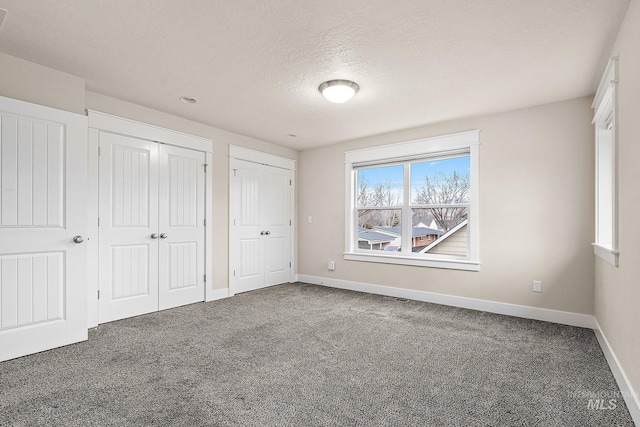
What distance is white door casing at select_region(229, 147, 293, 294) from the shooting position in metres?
4.91

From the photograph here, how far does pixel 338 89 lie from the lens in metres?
3.10

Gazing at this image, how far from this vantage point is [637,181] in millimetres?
1824

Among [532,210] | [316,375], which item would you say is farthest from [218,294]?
[532,210]

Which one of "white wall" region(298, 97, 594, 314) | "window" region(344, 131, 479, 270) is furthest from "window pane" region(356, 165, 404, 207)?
"white wall" region(298, 97, 594, 314)

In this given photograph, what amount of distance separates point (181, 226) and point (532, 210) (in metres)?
4.26

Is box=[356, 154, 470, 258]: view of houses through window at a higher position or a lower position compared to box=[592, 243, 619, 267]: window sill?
higher

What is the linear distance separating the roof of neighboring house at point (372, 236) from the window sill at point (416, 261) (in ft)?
0.85

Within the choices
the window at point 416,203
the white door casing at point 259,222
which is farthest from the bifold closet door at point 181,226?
the window at point 416,203

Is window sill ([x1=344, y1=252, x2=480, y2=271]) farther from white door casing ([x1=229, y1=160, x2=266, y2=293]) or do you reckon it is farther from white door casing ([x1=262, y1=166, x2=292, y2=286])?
white door casing ([x1=229, y1=160, x2=266, y2=293])

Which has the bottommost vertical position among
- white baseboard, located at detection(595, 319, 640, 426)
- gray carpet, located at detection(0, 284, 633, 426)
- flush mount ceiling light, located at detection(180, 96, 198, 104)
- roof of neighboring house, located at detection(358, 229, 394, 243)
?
gray carpet, located at detection(0, 284, 633, 426)

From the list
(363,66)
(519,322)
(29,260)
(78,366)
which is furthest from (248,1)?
(519,322)

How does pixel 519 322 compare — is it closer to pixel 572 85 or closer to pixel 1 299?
pixel 572 85

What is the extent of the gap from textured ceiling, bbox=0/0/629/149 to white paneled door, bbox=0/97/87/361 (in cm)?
60

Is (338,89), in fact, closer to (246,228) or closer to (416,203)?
(416,203)
